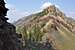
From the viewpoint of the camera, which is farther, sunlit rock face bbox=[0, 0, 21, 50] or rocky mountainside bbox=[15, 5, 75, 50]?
rocky mountainside bbox=[15, 5, 75, 50]

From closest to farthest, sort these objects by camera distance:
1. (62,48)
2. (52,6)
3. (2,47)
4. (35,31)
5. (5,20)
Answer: (2,47) < (5,20) < (35,31) < (62,48) < (52,6)

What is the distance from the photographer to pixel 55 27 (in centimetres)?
12206

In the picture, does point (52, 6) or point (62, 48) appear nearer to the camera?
point (62, 48)

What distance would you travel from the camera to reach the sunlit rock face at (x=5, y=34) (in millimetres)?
41188

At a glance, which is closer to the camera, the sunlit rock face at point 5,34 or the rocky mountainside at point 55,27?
the sunlit rock face at point 5,34

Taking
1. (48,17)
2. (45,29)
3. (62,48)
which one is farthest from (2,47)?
(48,17)

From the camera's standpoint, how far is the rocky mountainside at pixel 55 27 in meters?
112

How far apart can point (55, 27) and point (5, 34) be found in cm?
8128

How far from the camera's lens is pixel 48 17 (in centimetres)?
12506

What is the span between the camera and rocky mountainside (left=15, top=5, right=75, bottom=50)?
112m

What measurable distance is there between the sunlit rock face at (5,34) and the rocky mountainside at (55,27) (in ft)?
204

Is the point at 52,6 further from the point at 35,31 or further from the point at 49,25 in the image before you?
the point at 35,31

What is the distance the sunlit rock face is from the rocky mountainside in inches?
2452

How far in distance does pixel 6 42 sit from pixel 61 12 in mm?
96623
